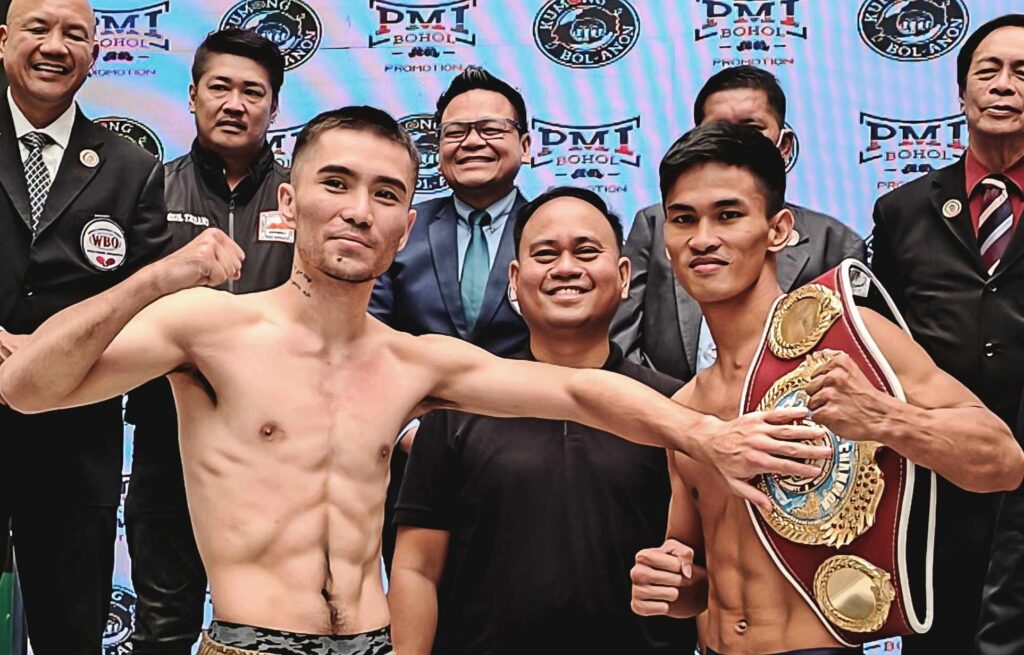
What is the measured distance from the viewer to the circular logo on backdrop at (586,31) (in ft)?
14.1

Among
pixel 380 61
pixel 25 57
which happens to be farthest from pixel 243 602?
pixel 380 61

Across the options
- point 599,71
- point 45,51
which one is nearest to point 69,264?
point 45,51

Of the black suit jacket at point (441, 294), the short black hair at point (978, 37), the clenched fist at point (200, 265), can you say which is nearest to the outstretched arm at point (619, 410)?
the clenched fist at point (200, 265)

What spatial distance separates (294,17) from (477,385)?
241 centimetres

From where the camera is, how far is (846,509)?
Answer: 2.17 meters

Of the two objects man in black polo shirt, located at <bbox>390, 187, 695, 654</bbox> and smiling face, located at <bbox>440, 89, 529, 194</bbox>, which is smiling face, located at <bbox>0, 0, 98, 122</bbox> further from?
man in black polo shirt, located at <bbox>390, 187, 695, 654</bbox>

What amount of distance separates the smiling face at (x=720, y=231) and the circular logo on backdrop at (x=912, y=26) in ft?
6.40

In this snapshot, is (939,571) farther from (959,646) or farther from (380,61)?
(380,61)

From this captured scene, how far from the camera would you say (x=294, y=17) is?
4.40 m

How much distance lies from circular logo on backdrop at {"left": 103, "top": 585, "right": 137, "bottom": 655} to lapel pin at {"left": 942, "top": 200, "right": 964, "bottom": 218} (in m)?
2.87

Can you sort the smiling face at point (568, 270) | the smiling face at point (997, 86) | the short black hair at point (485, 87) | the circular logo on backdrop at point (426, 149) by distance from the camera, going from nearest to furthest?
the smiling face at point (568, 270) < the smiling face at point (997, 86) < the short black hair at point (485, 87) < the circular logo on backdrop at point (426, 149)

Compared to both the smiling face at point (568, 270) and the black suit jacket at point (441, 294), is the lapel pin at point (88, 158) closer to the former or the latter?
the black suit jacket at point (441, 294)

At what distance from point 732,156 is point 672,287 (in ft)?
2.63

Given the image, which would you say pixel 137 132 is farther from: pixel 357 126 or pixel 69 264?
pixel 357 126
